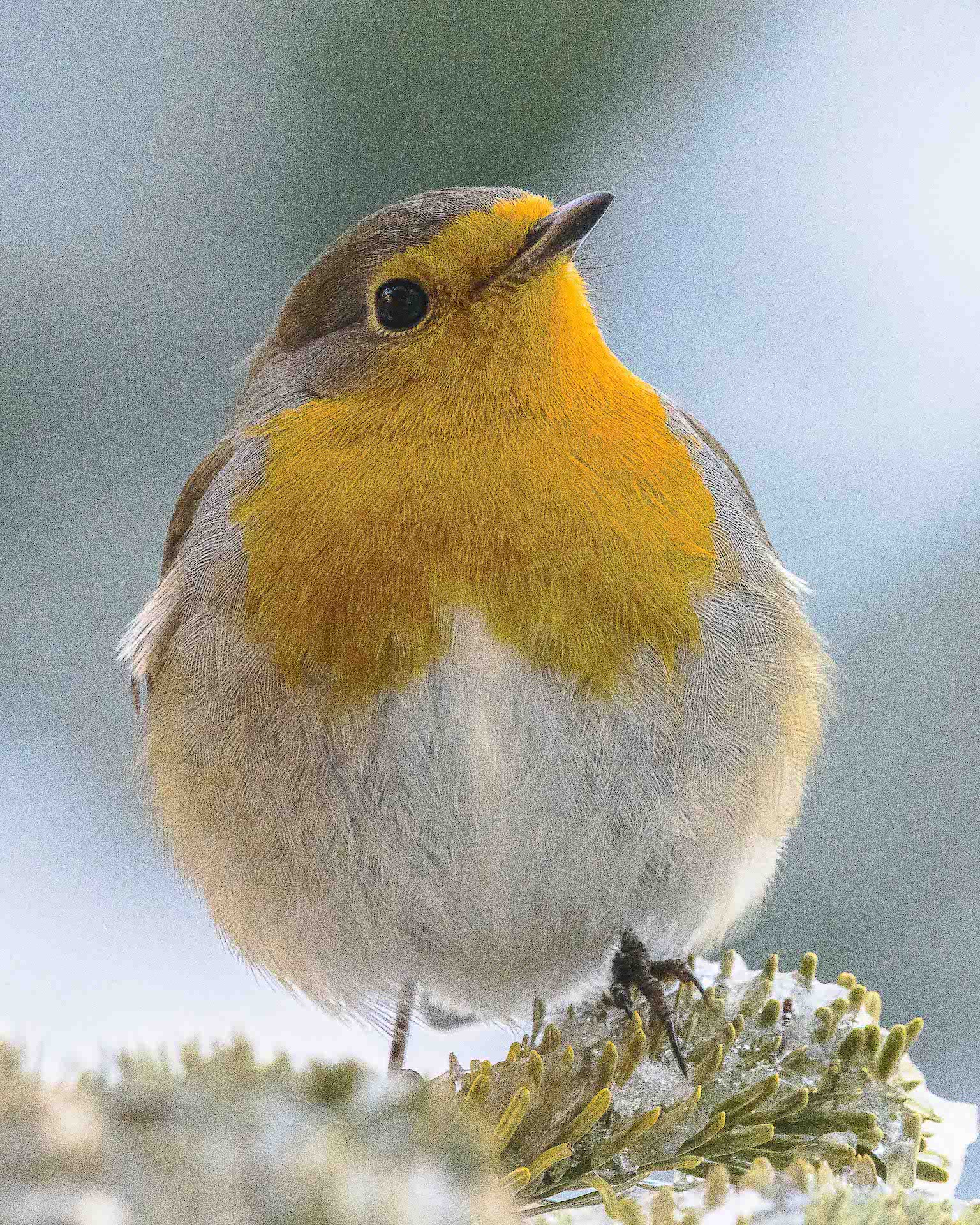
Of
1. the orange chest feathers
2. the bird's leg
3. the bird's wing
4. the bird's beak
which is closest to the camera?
the bird's leg

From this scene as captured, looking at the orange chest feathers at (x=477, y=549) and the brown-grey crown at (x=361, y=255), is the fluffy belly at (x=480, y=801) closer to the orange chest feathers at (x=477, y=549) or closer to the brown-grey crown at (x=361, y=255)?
the orange chest feathers at (x=477, y=549)

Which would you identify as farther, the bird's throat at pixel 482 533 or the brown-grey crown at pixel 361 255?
the brown-grey crown at pixel 361 255

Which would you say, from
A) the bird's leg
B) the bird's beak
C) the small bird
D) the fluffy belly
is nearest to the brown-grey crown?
the small bird

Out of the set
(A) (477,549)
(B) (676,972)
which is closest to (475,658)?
(A) (477,549)

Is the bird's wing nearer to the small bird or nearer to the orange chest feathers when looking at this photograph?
the small bird

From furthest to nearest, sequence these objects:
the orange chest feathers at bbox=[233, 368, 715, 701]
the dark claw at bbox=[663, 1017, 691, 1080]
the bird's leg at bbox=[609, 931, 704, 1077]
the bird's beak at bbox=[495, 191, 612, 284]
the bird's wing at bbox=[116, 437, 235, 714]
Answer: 1. the bird's wing at bbox=[116, 437, 235, 714]
2. the bird's beak at bbox=[495, 191, 612, 284]
3. the orange chest feathers at bbox=[233, 368, 715, 701]
4. the bird's leg at bbox=[609, 931, 704, 1077]
5. the dark claw at bbox=[663, 1017, 691, 1080]

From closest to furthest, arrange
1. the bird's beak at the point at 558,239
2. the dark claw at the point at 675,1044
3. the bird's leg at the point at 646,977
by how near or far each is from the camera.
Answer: the dark claw at the point at 675,1044, the bird's leg at the point at 646,977, the bird's beak at the point at 558,239

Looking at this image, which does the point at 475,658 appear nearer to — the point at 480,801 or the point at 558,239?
the point at 480,801

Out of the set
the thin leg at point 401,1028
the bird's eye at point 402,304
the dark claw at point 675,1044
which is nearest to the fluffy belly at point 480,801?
the thin leg at point 401,1028
